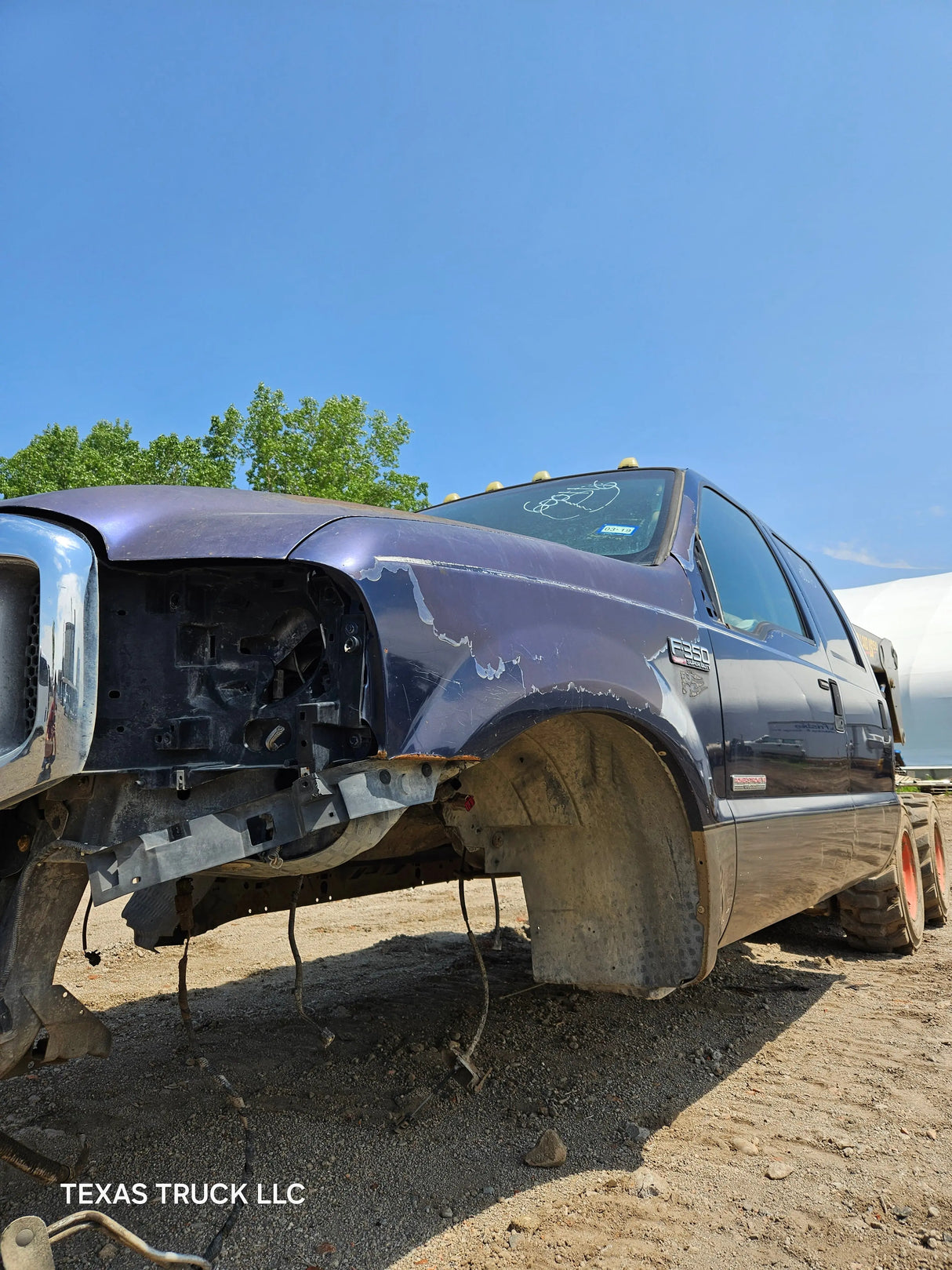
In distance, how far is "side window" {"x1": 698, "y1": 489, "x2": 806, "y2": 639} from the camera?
3.30 m

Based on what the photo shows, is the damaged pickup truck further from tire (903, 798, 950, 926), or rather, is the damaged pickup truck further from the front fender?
tire (903, 798, 950, 926)

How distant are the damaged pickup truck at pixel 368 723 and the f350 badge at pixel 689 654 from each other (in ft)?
0.04

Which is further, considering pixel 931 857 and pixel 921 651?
pixel 921 651

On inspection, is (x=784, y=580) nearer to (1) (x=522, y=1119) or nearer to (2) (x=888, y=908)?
(2) (x=888, y=908)

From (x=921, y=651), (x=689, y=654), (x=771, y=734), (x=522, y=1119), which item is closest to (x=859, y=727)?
(x=771, y=734)

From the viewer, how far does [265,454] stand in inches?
960

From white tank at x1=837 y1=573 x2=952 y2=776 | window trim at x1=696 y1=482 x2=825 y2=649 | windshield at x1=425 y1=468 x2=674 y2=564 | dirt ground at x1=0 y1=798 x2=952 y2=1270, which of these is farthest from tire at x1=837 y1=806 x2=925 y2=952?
white tank at x1=837 y1=573 x2=952 y2=776

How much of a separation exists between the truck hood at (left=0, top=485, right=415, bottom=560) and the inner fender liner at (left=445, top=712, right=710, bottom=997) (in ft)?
3.27

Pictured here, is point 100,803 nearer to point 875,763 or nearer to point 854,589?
point 875,763

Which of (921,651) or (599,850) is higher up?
(921,651)

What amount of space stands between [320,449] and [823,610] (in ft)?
69.7

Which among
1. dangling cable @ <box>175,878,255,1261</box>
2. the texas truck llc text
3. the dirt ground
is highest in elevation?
dangling cable @ <box>175,878,255,1261</box>

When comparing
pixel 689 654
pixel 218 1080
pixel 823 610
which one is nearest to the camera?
pixel 218 1080

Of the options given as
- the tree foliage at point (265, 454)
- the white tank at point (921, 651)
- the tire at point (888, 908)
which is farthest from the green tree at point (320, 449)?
the tire at point (888, 908)
